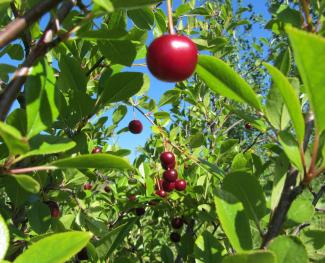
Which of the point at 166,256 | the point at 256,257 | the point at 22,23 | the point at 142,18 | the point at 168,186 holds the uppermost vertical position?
the point at 142,18

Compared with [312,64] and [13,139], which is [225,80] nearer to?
[312,64]

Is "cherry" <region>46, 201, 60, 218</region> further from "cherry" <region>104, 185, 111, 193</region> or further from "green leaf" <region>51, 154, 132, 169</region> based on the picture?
"cherry" <region>104, 185, 111, 193</region>

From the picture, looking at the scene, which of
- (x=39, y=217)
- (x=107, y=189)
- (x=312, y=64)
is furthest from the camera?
(x=107, y=189)

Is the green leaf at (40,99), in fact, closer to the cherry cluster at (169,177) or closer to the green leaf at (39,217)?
the green leaf at (39,217)

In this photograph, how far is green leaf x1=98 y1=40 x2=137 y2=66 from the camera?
1.10 meters

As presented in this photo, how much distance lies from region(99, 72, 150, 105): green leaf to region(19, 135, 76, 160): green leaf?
1.08 ft

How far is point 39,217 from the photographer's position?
133 cm

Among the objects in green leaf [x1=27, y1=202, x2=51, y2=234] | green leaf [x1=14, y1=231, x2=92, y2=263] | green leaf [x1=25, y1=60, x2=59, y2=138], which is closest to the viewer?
green leaf [x1=14, y1=231, x2=92, y2=263]

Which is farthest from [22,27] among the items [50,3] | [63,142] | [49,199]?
[49,199]

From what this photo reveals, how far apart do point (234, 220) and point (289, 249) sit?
123mm

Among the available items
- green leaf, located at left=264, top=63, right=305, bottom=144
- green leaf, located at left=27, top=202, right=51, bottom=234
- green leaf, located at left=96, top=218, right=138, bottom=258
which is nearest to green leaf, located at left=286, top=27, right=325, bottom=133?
green leaf, located at left=264, top=63, right=305, bottom=144

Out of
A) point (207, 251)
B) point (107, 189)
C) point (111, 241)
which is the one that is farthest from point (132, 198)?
point (207, 251)

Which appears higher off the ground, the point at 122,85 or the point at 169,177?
the point at 122,85

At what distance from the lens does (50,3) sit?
2.29 ft
